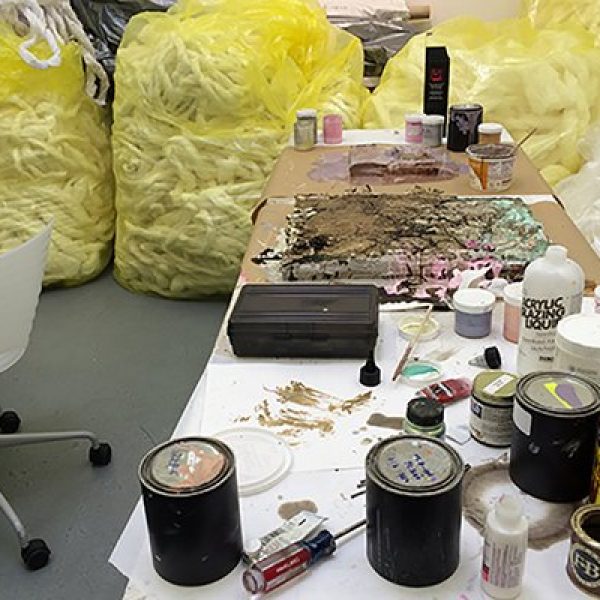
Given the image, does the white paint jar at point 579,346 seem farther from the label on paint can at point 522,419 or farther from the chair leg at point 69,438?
the chair leg at point 69,438

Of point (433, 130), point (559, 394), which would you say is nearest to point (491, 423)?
point (559, 394)

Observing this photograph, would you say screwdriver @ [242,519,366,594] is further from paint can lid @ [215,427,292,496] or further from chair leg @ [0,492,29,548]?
chair leg @ [0,492,29,548]

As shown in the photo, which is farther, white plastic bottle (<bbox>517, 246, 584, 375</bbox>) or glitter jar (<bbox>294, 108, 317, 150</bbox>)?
glitter jar (<bbox>294, 108, 317, 150</bbox>)

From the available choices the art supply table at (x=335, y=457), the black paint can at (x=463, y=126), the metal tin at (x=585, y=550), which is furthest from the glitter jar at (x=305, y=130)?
the metal tin at (x=585, y=550)

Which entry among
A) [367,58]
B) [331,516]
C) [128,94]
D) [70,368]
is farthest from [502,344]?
[367,58]

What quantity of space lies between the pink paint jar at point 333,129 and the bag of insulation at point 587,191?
654 mm

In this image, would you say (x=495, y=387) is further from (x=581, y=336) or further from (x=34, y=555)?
(x=34, y=555)

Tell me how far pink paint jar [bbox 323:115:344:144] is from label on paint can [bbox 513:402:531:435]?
1.46m

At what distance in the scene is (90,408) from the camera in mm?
2348

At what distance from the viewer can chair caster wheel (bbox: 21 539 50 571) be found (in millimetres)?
1758

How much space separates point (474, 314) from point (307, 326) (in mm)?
268

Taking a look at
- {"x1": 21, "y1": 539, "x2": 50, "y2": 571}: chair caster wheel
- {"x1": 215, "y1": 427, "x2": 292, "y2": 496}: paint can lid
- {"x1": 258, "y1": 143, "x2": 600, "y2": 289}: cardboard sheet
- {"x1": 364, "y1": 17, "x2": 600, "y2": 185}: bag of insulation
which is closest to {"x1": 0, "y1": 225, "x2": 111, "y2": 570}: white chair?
{"x1": 21, "y1": 539, "x2": 50, "y2": 571}: chair caster wheel

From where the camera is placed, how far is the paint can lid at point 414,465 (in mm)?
787

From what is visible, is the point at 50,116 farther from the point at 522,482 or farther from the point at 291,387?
the point at 522,482
